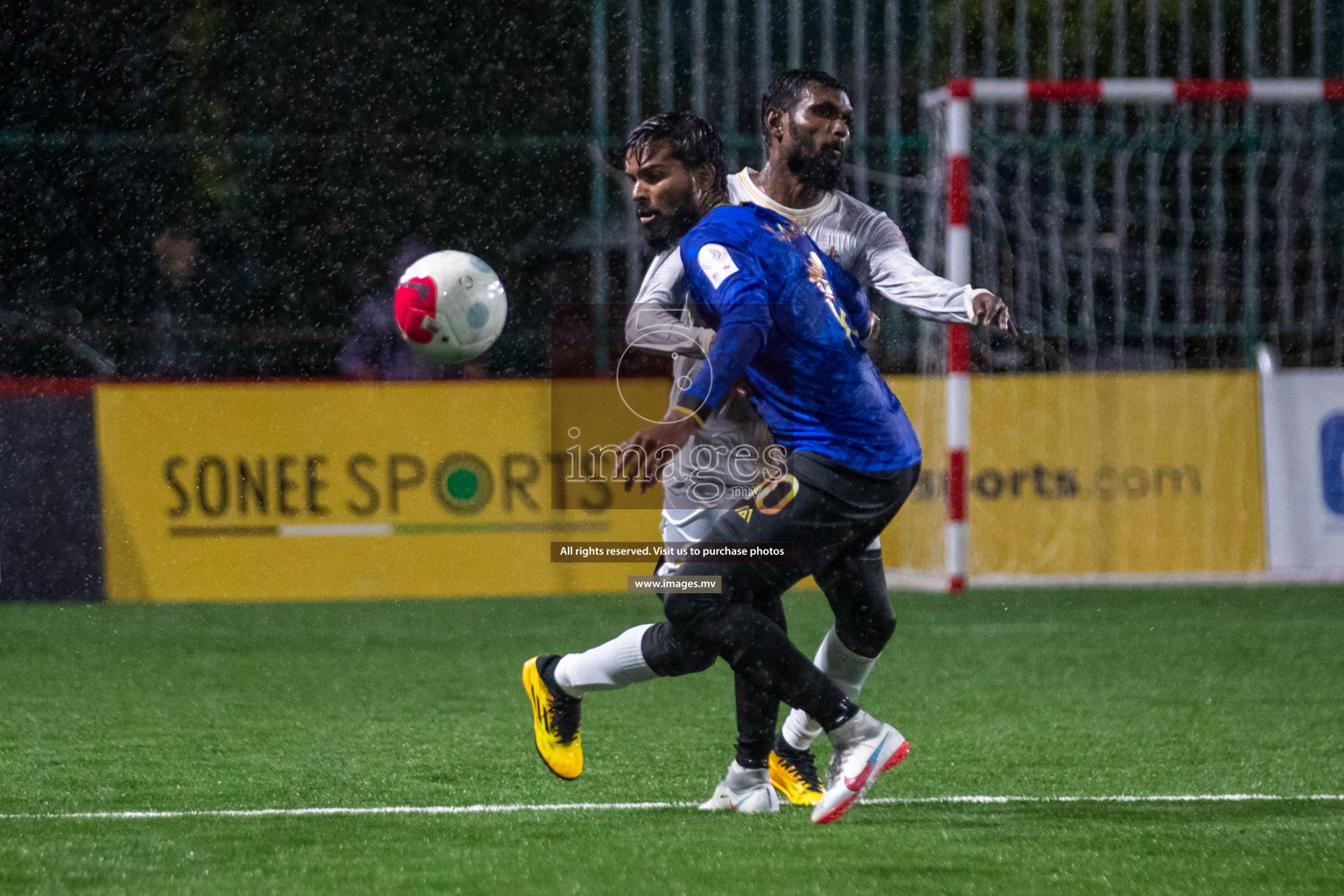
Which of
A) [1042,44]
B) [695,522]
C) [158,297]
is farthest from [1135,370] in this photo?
[695,522]

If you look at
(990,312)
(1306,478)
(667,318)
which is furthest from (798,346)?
(1306,478)

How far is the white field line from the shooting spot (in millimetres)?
4348

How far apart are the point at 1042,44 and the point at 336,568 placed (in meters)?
7.02

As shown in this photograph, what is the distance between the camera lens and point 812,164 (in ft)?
14.9

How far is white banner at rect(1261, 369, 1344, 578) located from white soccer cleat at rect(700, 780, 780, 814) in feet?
21.3

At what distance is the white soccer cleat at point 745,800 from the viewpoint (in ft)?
14.4

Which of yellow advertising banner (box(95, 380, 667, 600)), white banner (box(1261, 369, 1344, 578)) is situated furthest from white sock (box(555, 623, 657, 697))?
white banner (box(1261, 369, 1344, 578))

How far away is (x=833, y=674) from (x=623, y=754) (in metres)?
0.93

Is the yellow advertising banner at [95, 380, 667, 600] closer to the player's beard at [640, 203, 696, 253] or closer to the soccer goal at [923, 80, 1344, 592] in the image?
the soccer goal at [923, 80, 1344, 592]

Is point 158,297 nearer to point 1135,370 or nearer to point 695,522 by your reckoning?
point 1135,370

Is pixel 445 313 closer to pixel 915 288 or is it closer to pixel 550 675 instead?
pixel 550 675

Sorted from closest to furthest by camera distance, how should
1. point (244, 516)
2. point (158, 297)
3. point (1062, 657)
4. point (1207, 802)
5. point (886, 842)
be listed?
point (886, 842)
point (1207, 802)
point (1062, 657)
point (244, 516)
point (158, 297)

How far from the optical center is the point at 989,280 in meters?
10.7

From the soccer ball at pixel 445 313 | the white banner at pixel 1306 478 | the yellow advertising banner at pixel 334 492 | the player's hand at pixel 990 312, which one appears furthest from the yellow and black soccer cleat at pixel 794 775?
the white banner at pixel 1306 478
